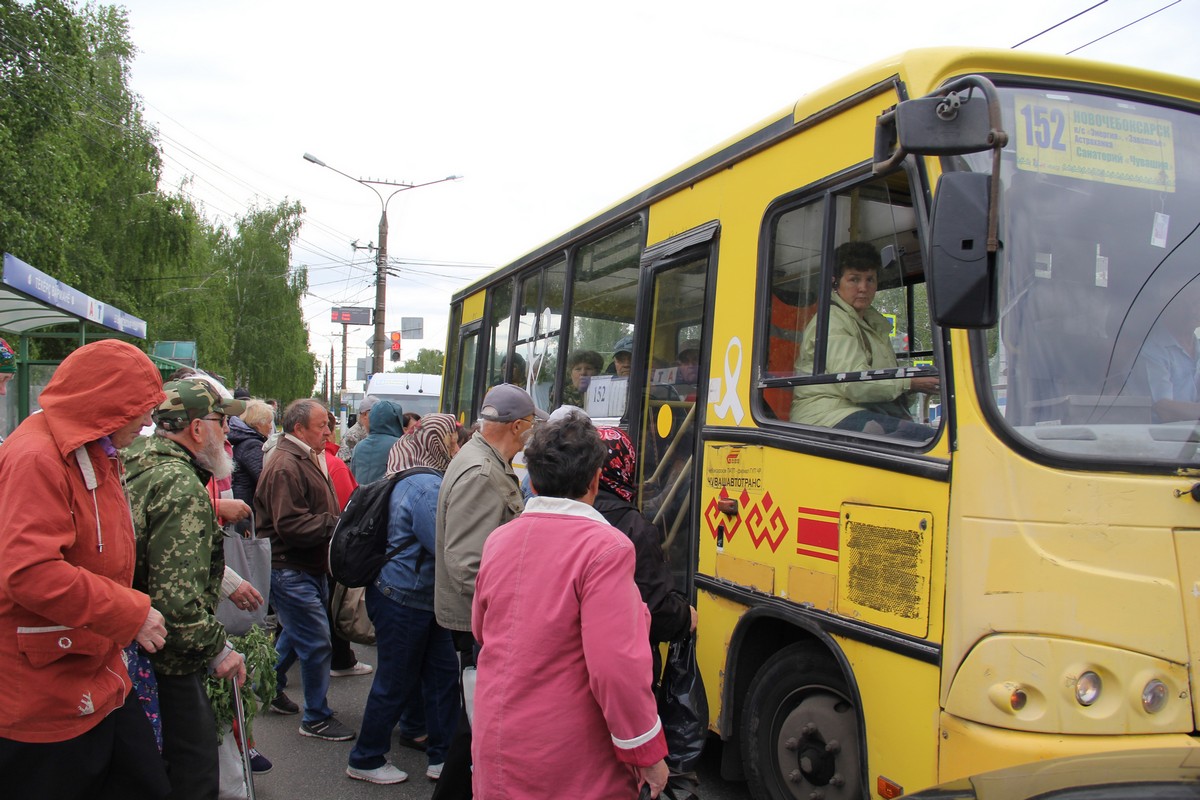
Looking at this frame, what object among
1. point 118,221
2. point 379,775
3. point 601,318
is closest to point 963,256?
point 601,318

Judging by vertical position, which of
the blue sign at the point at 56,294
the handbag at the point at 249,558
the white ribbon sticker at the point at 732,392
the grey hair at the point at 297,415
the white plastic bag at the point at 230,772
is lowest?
the white plastic bag at the point at 230,772

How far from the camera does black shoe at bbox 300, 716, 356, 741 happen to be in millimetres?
5441

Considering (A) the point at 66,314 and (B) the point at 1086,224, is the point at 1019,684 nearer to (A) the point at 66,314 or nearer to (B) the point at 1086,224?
(B) the point at 1086,224

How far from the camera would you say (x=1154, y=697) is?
2.67 m

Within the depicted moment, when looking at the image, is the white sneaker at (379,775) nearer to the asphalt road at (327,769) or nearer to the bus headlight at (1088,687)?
the asphalt road at (327,769)

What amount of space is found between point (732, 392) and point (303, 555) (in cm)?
285

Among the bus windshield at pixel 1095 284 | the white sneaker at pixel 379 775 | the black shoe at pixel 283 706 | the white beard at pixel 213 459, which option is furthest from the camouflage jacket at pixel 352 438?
the bus windshield at pixel 1095 284

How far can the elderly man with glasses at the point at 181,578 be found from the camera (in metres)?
3.07

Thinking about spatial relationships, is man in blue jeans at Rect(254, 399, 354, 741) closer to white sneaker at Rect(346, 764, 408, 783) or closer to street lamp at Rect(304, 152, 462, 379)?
white sneaker at Rect(346, 764, 408, 783)

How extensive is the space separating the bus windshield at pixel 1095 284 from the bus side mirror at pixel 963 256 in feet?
0.95

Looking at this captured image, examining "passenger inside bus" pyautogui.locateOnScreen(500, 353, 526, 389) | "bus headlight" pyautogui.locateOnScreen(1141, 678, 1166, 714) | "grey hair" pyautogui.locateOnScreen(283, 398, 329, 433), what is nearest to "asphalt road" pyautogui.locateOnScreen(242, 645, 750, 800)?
"grey hair" pyautogui.locateOnScreen(283, 398, 329, 433)

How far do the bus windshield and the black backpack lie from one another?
9.37ft

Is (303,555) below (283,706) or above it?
above

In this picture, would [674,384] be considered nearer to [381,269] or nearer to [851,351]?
[851,351]
